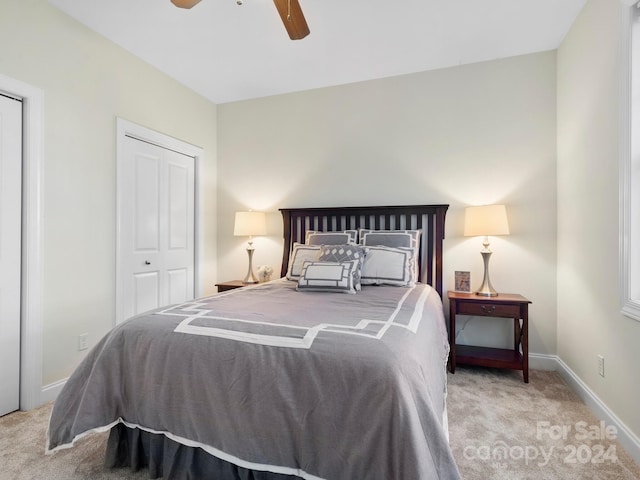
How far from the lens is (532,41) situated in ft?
8.82

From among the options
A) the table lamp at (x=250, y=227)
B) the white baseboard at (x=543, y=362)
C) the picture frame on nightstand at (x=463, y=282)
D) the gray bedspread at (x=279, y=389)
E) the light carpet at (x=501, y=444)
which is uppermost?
the table lamp at (x=250, y=227)

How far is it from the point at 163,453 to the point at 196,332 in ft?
1.83

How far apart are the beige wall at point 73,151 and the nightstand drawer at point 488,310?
2932 mm

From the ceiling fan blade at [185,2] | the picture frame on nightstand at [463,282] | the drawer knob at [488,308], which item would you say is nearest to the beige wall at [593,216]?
the drawer knob at [488,308]

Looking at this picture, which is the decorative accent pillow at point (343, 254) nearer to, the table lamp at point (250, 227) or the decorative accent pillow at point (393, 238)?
the decorative accent pillow at point (393, 238)

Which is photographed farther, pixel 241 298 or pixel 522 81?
pixel 522 81

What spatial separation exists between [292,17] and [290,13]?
36 millimetres

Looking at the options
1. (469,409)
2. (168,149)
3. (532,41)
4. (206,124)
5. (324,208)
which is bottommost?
(469,409)

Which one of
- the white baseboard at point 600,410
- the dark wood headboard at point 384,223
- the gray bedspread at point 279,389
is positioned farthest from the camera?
the dark wood headboard at point 384,223

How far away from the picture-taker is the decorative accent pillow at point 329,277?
92.8 inches

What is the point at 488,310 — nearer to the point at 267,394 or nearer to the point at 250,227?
the point at 267,394

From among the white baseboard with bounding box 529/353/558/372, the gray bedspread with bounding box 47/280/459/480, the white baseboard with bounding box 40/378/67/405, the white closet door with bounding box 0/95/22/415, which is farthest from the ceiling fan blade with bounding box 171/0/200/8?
the white baseboard with bounding box 529/353/558/372

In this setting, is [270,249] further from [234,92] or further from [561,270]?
[561,270]

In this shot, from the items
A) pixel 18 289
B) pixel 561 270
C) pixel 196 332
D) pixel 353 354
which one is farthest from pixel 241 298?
pixel 561 270
